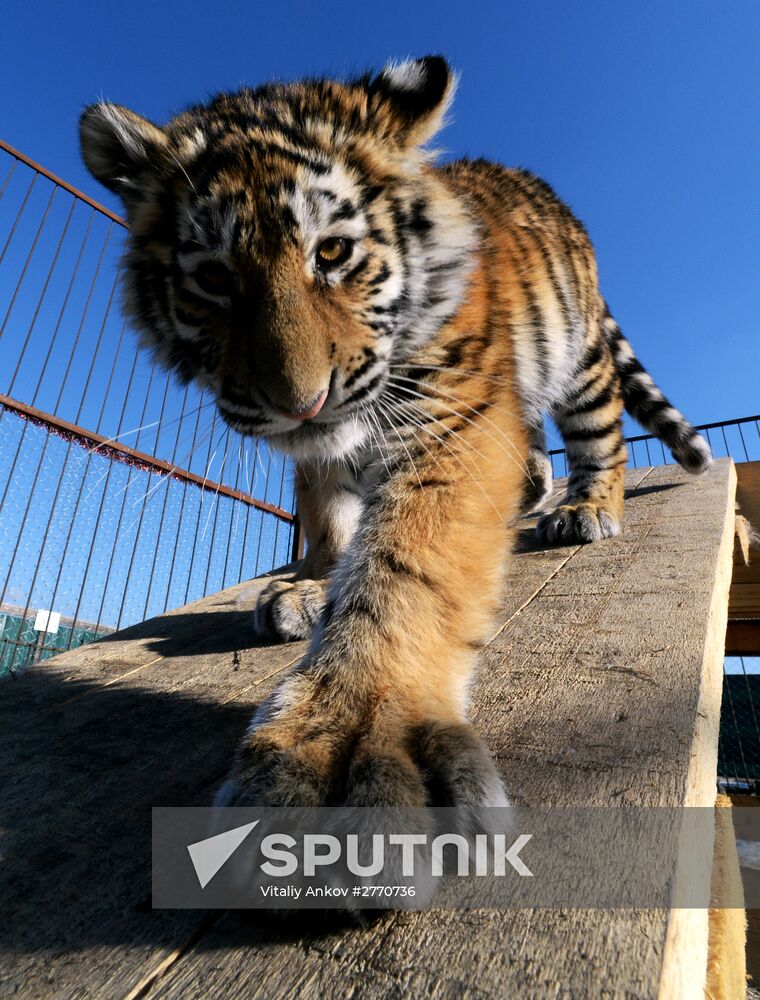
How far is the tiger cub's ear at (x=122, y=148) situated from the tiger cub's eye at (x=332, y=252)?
614 millimetres

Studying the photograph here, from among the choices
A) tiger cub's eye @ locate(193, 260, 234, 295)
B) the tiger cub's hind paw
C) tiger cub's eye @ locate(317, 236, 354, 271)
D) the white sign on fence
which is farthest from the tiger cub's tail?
the white sign on fence

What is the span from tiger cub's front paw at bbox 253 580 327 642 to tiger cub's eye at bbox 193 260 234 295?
0.96 m

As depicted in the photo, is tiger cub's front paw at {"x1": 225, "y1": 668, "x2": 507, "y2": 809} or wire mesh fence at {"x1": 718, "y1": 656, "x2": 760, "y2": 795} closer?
tiger cub's front paw at {"x1": 225, "y1": 668, "x2": 507, "y2": 809}

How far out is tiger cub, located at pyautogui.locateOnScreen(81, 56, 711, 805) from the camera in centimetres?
102

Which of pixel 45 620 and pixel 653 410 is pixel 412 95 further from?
pixel 45 620

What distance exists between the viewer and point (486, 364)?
1.95 metres

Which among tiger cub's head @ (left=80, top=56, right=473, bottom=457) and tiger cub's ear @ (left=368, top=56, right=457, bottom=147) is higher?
tiger cub's ear @ (left=368, top=56, right=457, bottom=147)

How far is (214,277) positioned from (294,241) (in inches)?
9.9

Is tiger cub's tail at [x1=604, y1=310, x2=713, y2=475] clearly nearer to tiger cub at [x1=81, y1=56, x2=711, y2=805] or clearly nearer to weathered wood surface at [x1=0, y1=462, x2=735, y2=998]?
weathered wood surface at [x1=0, y1=462, x2=735, y2=998]

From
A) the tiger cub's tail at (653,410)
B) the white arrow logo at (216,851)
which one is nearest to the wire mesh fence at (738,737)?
the tiger cub's tail at (653,410)

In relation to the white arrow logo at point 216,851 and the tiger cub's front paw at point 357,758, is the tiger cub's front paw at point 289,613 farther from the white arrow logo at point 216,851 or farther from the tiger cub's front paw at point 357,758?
the white arrow logo at point 216,851

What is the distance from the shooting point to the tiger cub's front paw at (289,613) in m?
2.04

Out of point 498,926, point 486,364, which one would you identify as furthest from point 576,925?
point 486,364

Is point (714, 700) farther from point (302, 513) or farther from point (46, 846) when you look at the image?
point (302, 513)
